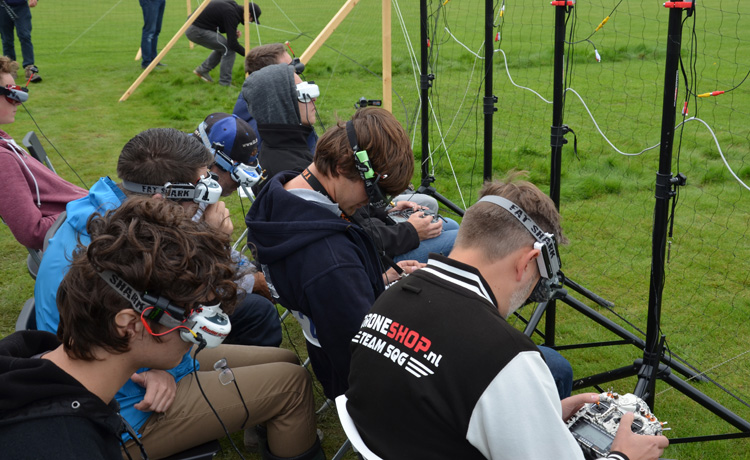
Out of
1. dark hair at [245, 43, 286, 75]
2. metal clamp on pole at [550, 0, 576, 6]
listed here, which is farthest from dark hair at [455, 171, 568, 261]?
dark hair at [245, 43, 286, 75]

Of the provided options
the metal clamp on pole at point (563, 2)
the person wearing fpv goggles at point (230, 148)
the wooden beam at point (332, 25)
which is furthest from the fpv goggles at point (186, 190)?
the wooden beam at point (332, 25)

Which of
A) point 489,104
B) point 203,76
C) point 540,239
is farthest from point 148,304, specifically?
point 203,76

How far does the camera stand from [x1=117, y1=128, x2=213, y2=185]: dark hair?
2678 millimetres

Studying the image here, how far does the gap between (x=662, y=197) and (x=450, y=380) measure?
5.26 feet

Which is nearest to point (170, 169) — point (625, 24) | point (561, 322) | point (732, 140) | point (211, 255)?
point (211, 255)

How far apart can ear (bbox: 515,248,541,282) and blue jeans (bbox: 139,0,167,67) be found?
10.8 m

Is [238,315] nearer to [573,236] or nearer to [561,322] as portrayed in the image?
[561,322]

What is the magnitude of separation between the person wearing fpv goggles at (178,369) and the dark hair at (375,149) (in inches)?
20.4

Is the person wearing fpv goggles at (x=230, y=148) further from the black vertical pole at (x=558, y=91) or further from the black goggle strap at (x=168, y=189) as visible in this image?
the black vertical pole at (x=558, y=91)

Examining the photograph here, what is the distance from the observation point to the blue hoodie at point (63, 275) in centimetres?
224

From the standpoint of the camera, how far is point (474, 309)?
5.18ft

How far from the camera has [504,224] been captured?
1842 mm

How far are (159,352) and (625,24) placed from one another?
13140 mm

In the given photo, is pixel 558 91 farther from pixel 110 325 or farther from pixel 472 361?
pixel 110 325
